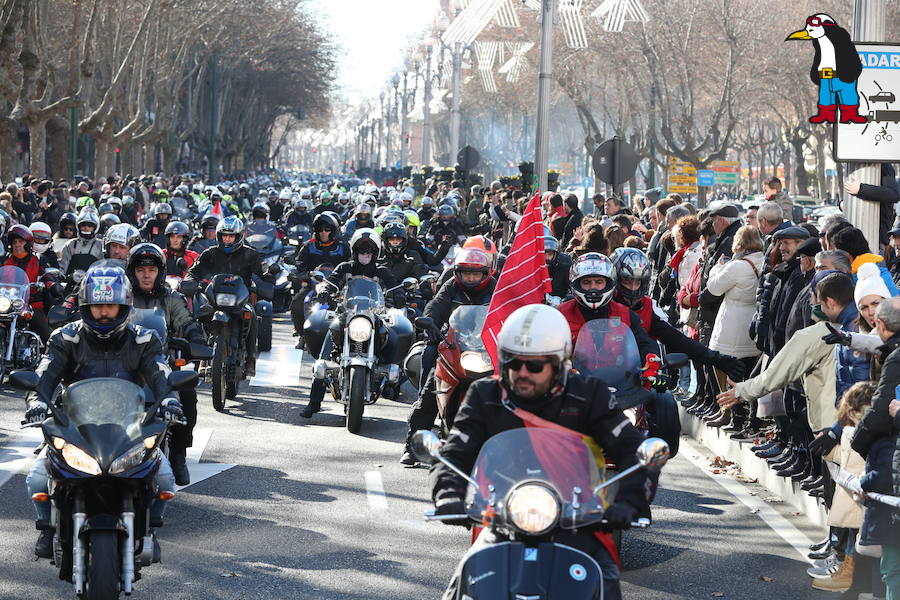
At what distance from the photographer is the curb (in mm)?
9219

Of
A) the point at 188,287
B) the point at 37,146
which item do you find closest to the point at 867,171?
the point at 188,287

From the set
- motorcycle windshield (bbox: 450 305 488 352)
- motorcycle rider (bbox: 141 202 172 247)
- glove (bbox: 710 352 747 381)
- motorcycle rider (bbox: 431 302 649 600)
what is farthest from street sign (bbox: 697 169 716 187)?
motorcycle rider (bbox: 431 302 649 600)

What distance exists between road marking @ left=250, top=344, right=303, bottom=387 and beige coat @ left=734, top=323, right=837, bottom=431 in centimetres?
756

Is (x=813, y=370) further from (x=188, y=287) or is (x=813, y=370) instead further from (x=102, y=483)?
(x=188, y=287)

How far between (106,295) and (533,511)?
325cm

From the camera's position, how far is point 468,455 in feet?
17.7

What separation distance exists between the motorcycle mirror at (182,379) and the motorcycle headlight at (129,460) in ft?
2.03

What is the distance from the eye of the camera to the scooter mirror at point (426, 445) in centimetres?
519

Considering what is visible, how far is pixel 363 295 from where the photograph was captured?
13.0 metres

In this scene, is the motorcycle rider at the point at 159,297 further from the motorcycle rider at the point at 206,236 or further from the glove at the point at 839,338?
the motorcycle rider at the point at 206,236

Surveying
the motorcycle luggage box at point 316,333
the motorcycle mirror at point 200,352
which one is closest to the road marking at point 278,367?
the motorcycle luggage box at point 316,333

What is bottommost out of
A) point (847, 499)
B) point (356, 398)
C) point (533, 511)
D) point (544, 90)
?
point (356, 398)

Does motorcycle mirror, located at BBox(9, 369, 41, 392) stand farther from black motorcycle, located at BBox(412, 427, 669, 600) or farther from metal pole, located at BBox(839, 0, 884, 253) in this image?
metal pole, located at BBox(839, 0, 884, 253)

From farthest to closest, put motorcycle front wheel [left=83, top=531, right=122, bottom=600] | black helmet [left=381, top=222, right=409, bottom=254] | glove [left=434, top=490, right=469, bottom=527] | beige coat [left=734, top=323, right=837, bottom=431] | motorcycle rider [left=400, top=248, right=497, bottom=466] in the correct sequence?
1. black helmet [left=381, top=222, right=409, bottom=254]
2. motorcycle rider [left=400, top=248, right=497, bottom=466]
3. beige coat [left=734, top=323, right=837, bottom=431]
4. motorcycle front wheel [left=83, top=531, right=122, bottom=600]
5. glove [left=434, top=490, right=469, bottom=527]
